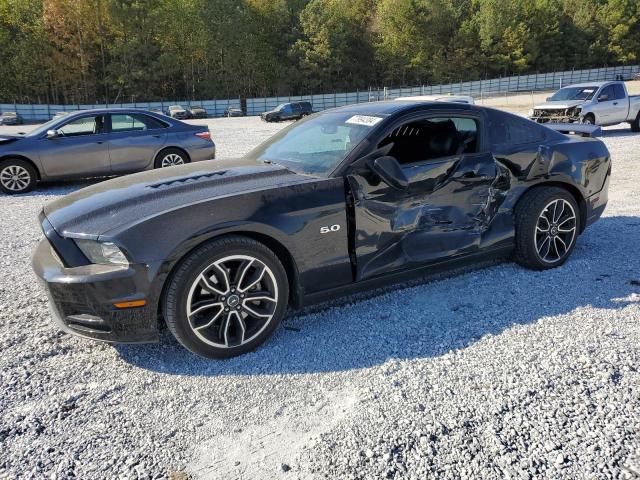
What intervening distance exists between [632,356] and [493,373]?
88cm

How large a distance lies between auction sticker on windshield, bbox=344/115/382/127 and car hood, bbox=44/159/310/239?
0.67 meters

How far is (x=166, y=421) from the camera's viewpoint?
2.51m

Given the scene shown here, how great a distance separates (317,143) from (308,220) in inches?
36.5

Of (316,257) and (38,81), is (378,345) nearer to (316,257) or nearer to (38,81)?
(316,257)

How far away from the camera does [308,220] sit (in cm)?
320

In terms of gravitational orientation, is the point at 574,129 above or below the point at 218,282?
above

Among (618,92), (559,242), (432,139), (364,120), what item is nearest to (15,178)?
(364,120)

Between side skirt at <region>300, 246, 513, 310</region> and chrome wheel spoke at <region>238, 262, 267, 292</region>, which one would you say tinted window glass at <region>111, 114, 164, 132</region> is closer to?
side skirt at <region>300, 246, 513, 310</region>

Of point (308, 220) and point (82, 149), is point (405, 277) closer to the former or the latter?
point (308, 220)

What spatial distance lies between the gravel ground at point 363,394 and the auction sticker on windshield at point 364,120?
1332mm

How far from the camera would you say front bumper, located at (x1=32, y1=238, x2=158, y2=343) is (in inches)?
108

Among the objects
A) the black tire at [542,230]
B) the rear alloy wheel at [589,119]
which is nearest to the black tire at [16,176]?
the black tire at [542,230]

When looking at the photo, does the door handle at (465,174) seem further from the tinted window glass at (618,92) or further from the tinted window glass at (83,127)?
the tinted window glass at (618,92)

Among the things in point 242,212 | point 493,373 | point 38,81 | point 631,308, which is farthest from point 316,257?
point 38,81
